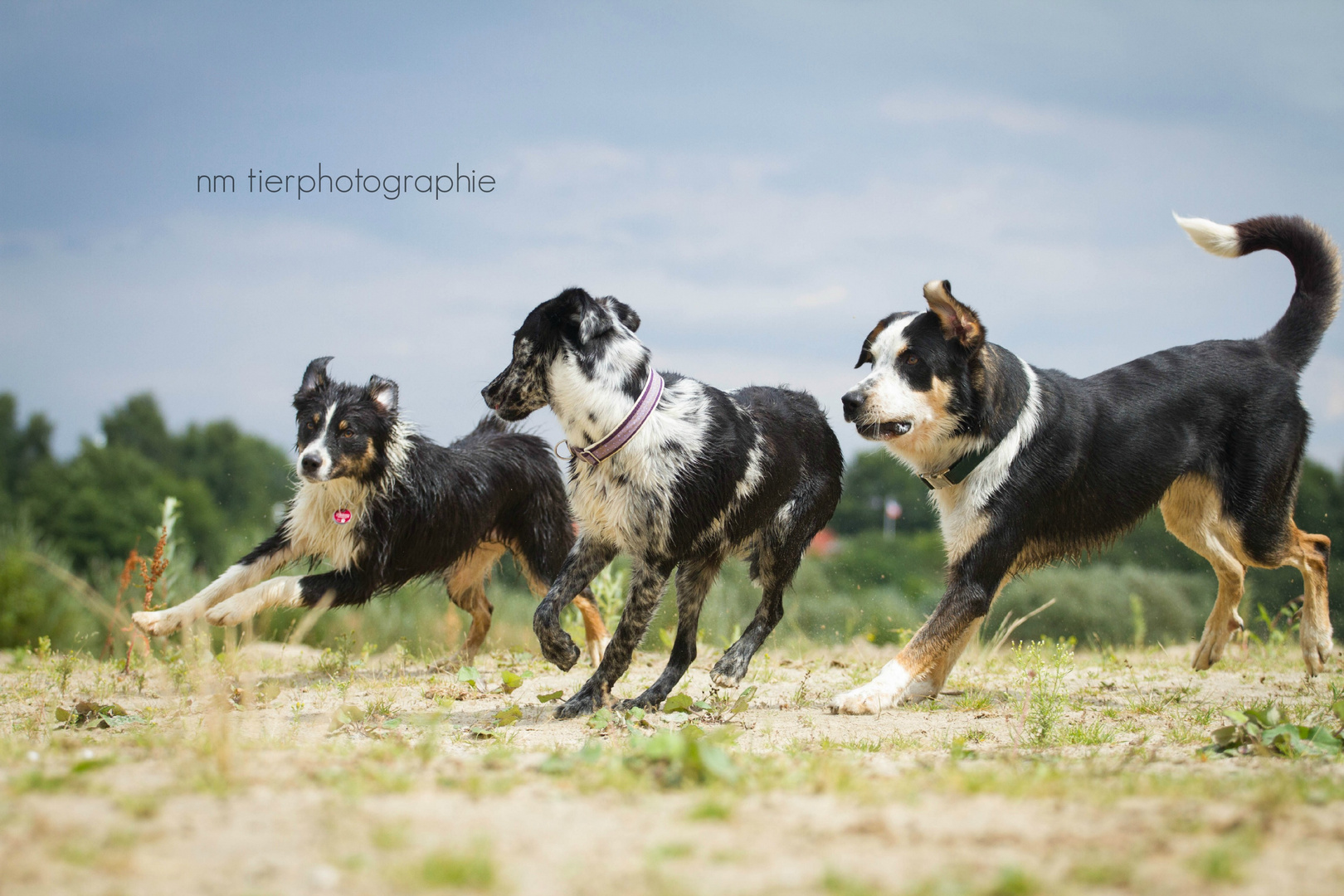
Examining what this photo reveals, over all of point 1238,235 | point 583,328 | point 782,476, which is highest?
point 1238,235

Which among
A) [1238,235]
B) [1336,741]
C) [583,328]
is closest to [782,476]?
[583,328]

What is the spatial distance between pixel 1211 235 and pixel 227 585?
6033 millimetres

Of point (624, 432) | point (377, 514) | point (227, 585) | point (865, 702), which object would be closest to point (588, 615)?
point (377, 514)

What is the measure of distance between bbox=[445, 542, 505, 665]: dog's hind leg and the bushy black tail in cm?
498

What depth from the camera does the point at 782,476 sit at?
5457mm

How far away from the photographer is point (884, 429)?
5.02 metres

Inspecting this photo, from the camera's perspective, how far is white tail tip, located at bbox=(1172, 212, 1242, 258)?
239 inches

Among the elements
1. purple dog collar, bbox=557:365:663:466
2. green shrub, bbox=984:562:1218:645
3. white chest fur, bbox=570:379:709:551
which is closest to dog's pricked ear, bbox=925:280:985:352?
white chest fur, bbox=570:379:709:551

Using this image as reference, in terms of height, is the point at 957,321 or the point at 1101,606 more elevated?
the point at 957,321

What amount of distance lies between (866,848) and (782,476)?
332 centimetres

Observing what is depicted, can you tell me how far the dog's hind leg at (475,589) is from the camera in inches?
288

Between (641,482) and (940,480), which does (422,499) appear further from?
(940,480)

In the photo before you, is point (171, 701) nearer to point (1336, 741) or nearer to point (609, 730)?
point (609, 730)

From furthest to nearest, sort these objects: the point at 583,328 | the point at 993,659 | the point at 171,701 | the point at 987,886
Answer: the point at 993,659, the point at 171,701, the point at 583,328, the point at 987,886
